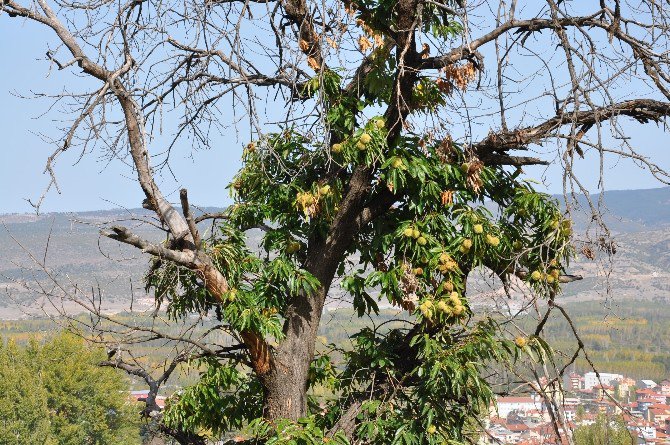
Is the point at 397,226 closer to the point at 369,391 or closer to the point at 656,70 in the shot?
the point at 369,391

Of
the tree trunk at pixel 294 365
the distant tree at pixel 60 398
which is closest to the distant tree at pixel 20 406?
the distant tree at pixel 60 398

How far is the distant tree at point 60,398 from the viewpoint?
32.0 m

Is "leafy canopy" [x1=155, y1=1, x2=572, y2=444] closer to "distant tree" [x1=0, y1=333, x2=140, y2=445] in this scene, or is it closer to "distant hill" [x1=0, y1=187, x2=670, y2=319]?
"distant hill" [x1=0, y1=187, x2=670, y2=319]

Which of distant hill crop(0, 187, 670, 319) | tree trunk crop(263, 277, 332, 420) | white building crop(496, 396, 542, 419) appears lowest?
white building crop(496, 396, 542, 419)

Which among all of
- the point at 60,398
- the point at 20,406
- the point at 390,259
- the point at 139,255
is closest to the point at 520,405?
the point at 60,398

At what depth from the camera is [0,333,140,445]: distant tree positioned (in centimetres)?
3198

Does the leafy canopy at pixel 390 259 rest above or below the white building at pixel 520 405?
above

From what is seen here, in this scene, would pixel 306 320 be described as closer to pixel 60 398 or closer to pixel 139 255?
pixel 139 255

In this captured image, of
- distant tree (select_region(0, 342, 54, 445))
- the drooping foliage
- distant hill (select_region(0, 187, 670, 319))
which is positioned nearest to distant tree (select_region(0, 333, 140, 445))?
distant tree (select_region(0, 342, 54, 445))

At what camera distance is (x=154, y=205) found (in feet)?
13.7

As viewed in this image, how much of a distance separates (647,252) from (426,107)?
452 ft

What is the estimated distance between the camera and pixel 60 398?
3444 cm

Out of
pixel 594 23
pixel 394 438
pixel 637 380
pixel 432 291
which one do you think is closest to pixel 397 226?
pixel 432 291

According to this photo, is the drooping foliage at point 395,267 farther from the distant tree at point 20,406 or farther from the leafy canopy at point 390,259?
the distant tree at point 20,406
